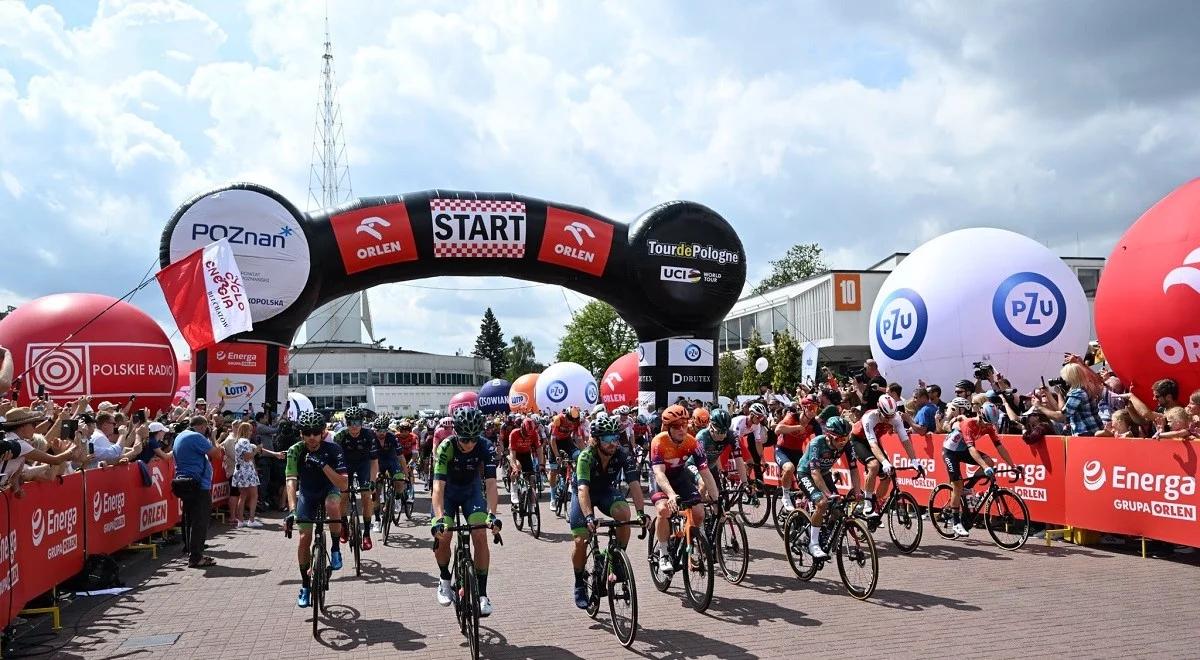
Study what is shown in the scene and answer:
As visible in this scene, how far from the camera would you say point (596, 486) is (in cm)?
794

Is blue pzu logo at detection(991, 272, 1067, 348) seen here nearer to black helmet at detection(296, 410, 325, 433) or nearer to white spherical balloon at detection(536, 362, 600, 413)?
black helmet at detection(296, 410, 325, 433)

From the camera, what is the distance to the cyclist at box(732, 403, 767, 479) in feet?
47.9

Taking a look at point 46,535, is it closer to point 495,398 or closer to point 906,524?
point 906,524

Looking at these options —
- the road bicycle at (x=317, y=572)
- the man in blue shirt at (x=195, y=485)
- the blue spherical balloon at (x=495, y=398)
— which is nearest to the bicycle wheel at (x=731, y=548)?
the road bicycle at (x=317, y=572)

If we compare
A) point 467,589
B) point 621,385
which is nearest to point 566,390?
point 621,385

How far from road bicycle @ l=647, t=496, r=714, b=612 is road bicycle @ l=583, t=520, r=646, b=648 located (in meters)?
0.96

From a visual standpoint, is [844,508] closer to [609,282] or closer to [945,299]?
[945,299]

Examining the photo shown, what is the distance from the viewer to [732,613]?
26.2 feet

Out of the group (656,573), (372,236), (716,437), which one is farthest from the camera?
(372,236)

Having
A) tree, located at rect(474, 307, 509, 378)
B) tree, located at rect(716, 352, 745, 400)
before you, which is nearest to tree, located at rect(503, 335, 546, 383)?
tree, located at rect(474, 307, 509, 378)

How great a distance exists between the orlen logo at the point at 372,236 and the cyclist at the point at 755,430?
9.49 m

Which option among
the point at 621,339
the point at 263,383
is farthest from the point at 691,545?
the point at 621,339

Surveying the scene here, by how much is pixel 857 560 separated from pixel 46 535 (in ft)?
24.5

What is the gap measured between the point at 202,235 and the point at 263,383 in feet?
11.2
